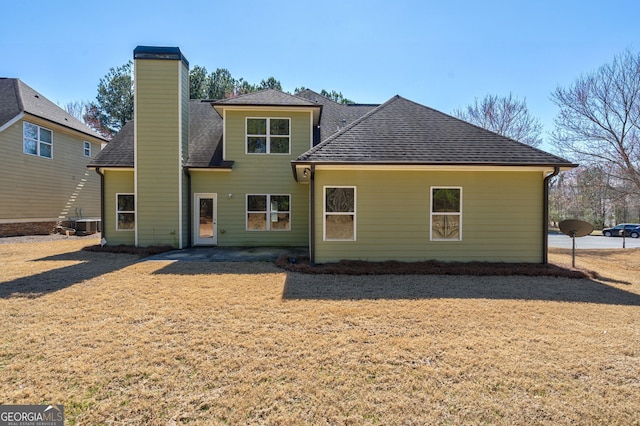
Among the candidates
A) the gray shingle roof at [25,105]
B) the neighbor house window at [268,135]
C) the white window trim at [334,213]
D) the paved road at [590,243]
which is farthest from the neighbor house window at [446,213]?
the gray shingle roof at [25,105]

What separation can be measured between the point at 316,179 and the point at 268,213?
4284 mm

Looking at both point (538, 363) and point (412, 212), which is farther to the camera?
point (412, 212)

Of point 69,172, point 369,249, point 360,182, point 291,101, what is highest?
point 291,101

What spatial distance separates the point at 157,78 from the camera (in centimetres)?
1087

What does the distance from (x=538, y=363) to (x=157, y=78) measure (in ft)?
42.9

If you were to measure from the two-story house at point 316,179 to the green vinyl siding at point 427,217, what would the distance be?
0.03m

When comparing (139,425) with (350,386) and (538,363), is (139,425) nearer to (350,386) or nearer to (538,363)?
(350,386)

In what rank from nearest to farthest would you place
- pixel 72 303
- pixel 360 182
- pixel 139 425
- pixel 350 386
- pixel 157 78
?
1. pixel 139 425
2. pixel 350 386
3. pixel 72 303
4. pixel 360 182
5. pixel 157 78

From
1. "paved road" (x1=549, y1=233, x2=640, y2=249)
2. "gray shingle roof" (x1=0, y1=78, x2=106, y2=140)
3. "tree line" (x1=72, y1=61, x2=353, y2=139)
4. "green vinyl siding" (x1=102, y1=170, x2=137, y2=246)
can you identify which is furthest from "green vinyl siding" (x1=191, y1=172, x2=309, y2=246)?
"tree line" (x1=72, y1=61, x2=353, y2=139)

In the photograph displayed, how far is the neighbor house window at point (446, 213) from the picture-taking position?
8.47m

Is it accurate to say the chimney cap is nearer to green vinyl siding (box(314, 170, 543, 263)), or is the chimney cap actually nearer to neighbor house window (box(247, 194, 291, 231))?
neighbor house window (box(247, 194, 291, 231))

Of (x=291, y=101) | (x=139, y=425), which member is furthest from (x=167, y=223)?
(x=139, y=425)

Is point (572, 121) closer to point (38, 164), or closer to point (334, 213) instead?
point (334, 213)

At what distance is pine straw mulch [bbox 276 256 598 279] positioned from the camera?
7.44m
